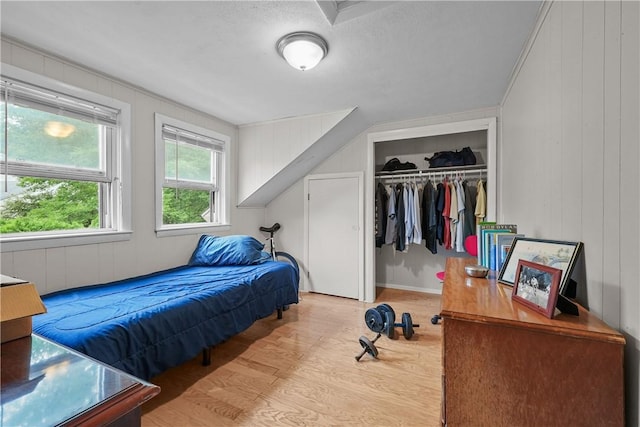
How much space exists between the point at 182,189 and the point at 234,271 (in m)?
1.11

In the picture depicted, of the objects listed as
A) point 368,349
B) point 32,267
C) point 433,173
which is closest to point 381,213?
point 433,173

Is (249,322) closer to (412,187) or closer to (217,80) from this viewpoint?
(217,80)

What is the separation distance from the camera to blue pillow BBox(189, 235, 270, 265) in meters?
2.87

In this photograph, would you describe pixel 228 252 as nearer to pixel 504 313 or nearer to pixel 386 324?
pixel 386 324

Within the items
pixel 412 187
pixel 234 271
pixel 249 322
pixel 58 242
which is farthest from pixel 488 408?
pixel 412 187

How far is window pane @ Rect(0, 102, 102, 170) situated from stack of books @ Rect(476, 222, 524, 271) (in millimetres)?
2927

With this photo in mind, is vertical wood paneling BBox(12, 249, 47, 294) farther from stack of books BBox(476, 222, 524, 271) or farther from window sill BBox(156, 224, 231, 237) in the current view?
stack of books BBox(476, 222, 524, 271)

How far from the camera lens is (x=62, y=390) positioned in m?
0.52

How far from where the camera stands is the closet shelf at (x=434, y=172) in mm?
3252

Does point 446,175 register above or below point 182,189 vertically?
above

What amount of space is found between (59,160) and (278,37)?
183 centimetres

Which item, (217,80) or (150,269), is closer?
(217,80)

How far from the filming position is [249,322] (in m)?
2.29

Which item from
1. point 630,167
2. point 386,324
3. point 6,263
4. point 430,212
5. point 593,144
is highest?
point 593,144
